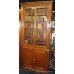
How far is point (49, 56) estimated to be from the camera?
4.64 metres

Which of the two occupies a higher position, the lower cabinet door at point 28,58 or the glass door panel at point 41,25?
the glass door panel at point 41,25

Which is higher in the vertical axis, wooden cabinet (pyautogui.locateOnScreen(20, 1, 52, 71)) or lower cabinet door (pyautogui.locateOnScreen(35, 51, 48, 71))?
wooden cabinet (pyautogui.locateOnScreen(20, 1, 52, 71))

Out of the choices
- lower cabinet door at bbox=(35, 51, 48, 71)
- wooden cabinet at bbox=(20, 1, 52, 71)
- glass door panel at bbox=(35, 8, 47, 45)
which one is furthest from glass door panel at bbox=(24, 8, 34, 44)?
A: lower cabinet door at bbox=(35, 51, 48, 71)

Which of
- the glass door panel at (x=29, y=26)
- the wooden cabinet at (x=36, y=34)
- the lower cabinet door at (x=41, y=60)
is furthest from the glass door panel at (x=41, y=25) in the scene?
the lower cabinet door at (x=41, y=60)

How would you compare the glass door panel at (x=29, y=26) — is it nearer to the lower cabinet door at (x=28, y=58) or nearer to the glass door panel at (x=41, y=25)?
the glass door panel at (x=41, y=25)

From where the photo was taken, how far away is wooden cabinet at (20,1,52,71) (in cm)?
464

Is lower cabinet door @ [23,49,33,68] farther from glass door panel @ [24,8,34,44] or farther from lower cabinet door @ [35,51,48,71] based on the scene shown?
glass door panel @ [24,8,34,44]

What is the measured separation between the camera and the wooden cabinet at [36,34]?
4.64m

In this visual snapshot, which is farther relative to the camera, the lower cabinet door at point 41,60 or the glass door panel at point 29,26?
the glass door panel at point 29,26

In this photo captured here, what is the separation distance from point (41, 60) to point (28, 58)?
511 mm

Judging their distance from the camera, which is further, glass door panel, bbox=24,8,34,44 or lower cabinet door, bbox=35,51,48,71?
glass door panel, bbox=24,8,34,44
